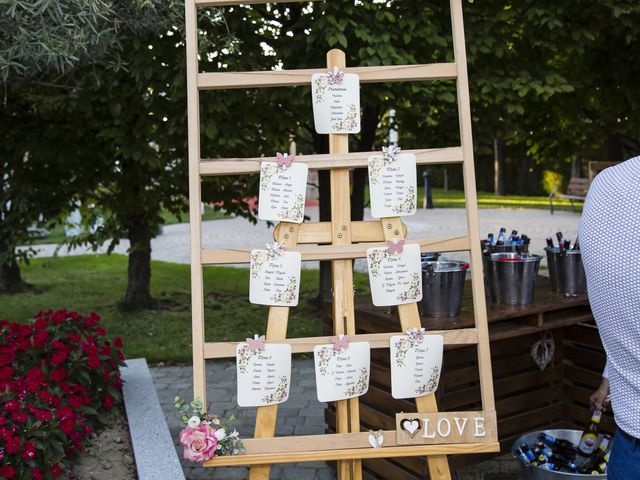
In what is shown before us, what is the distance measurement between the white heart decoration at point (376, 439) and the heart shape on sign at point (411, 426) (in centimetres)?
9

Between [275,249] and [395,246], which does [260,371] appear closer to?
[275,249]

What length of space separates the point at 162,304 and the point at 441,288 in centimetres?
664

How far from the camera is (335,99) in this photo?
9.30 feet

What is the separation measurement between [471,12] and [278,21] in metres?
1.75

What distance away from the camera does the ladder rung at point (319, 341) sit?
8.85 feet

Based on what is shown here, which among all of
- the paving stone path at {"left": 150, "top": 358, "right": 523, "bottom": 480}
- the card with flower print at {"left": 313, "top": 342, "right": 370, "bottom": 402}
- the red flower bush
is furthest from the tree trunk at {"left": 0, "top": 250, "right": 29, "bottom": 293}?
the card with flower print at {"left": 313, "top": 342, "right": 370, "bottom": 402}

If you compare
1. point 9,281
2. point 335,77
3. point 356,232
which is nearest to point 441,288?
point 356,232

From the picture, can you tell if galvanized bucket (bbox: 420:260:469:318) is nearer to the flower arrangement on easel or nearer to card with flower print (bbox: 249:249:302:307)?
card with flower print (bbox: 249:249:302:307)

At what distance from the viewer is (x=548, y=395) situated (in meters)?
4.50

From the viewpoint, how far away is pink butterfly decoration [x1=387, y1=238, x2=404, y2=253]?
2766mm

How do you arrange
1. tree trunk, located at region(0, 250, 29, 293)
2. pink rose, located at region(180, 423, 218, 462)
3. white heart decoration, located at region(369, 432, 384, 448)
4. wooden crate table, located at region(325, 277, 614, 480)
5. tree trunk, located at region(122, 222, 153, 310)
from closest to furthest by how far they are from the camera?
pink rose, located at region(180, 423, 218, 462)
white heart decoration, located at region(369, 432, 384, 448)
wooden crate table, located at region(325, 277, 614, 480)
tree trunk, located at region(122, 222, 153, 310)
tree trunk, located at region(0, 250, 29, 293)

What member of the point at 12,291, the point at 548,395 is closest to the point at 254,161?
the point at 548,395

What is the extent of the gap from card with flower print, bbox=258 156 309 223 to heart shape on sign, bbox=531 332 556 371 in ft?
7.11

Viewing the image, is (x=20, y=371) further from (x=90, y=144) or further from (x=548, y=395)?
(x=90, y=144)
